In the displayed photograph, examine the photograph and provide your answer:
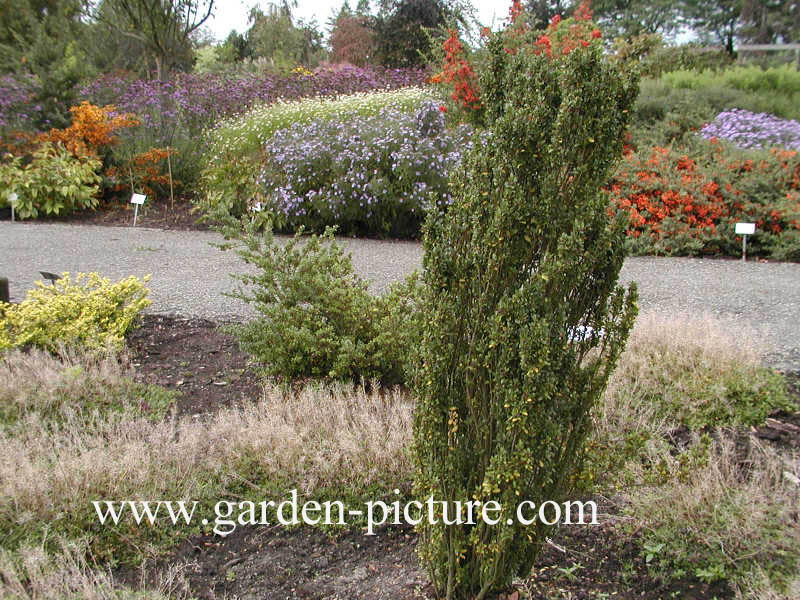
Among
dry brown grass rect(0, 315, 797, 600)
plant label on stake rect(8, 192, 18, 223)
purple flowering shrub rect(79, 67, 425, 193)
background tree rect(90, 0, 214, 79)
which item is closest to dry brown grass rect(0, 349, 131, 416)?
dry brown grass rect(0, 315, 797, 600)

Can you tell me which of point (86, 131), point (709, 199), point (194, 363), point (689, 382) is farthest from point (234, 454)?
point (86, 131)

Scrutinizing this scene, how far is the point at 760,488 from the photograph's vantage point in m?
2.51

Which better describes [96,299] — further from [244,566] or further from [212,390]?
[244,566]

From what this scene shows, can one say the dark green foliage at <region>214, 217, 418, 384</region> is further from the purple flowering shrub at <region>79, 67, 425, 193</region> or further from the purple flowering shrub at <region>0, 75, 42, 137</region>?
the purple flowering shrub at <region>0, 75, 42, 137</region>

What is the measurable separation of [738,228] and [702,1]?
27.7m

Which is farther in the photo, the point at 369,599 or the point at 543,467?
the point at 369,599

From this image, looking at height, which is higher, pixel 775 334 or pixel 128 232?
pixel 128 232

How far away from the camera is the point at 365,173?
8.52 metres

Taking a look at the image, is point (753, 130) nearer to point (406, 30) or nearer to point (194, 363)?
point (194, 363)

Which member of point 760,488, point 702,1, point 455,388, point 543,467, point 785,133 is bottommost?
point 760,488

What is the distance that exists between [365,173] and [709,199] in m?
4.21

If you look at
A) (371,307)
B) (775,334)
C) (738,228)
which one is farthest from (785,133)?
(371,307)

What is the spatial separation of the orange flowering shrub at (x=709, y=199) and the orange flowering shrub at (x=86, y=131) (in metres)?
7.65

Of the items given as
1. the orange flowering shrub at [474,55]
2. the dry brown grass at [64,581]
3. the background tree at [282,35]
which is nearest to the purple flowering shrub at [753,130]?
the orange flowering shrub at [474,55]
